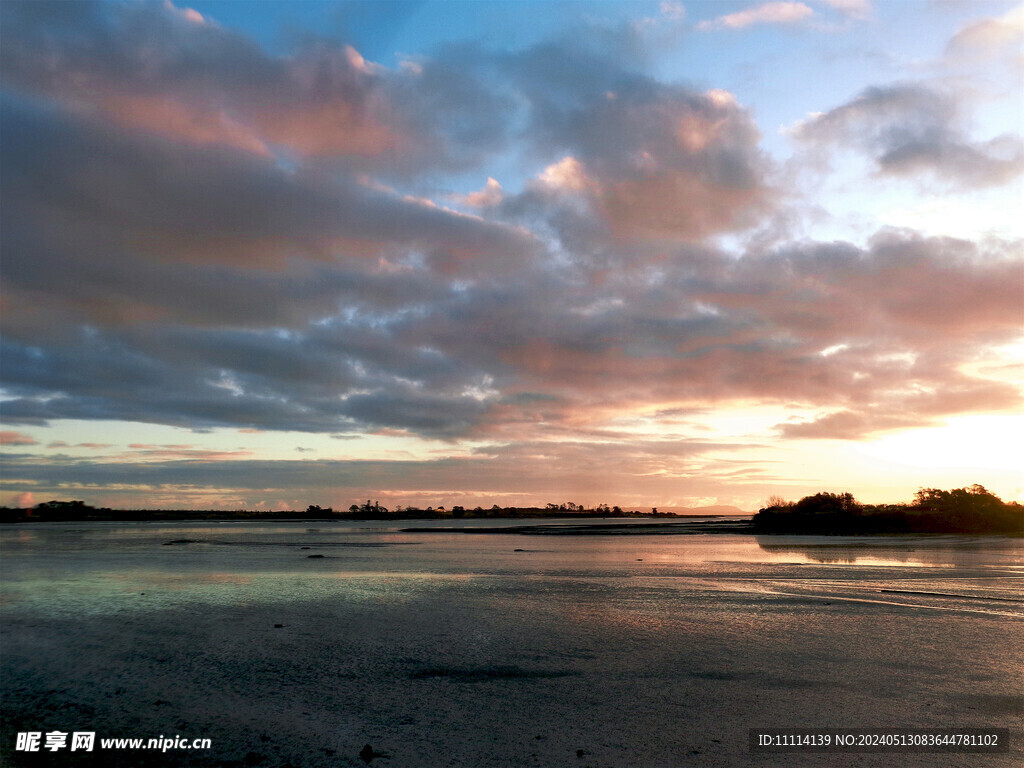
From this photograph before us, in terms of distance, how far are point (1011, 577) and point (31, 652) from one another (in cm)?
3516

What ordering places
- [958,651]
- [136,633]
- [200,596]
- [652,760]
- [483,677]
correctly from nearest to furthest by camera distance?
[652,760] → [483,677] → [958,651] → [136,633] → [200,596]

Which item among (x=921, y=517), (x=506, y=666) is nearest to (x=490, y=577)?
(x=506, y=666)

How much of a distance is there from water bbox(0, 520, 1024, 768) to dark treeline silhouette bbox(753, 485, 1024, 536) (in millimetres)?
58925

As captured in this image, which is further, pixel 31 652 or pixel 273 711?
pixel 31 652

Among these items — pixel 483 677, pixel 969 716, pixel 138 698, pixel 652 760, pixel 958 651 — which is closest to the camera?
pixel 652 760

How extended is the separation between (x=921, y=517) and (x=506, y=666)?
82259 mm

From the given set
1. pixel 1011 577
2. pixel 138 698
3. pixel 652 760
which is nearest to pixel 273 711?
pixel 138 698

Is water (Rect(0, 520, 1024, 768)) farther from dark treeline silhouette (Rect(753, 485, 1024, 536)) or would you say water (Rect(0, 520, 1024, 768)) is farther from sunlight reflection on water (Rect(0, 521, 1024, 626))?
dark treeline silhouette (Rect(753, 485, 1024, 536))

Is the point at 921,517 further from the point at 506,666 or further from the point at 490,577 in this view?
the point at 506,666

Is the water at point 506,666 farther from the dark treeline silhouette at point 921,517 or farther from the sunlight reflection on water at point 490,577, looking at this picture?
the dark treeline silhouette at point 921,517

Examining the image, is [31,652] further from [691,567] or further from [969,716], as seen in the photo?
[691,567]

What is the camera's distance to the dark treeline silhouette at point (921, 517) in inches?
2864

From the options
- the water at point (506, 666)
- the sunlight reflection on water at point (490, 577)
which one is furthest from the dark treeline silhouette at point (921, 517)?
the water at point (506, 666)

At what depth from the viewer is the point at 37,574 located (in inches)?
1171
